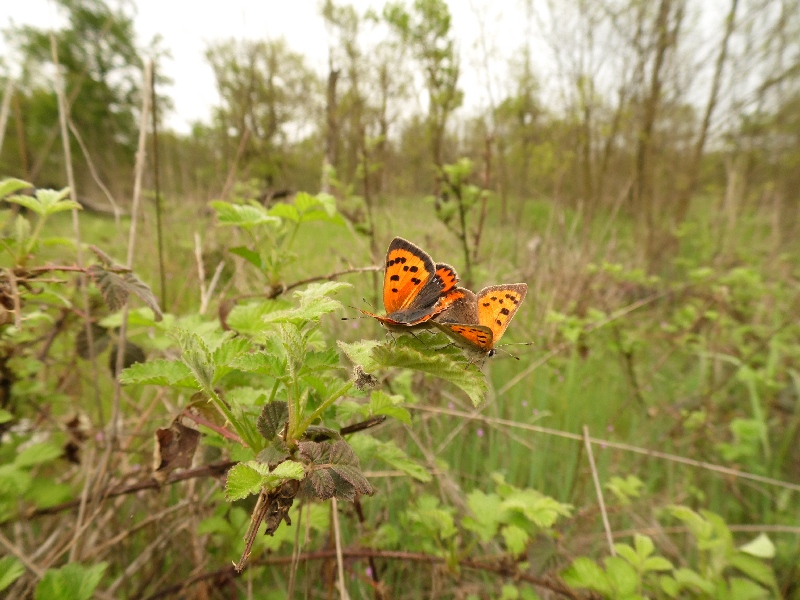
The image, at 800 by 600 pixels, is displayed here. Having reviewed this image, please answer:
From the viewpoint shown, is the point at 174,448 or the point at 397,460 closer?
the point at 174,448

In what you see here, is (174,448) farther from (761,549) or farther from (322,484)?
(761,549)

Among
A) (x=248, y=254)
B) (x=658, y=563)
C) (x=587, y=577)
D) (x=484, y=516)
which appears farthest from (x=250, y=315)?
(x=658, y=563)

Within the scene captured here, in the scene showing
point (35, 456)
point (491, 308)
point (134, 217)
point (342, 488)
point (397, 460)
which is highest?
point (134, 217)

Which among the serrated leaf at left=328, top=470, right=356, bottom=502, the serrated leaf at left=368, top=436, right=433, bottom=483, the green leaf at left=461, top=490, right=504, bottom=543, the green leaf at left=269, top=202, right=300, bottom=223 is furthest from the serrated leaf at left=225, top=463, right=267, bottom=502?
the green leaf at left=461, top=490, right=504, bottom=543

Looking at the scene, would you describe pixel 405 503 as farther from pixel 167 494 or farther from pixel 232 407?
pixel 232 407

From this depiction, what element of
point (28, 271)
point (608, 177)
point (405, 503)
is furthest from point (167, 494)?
point (608, 177)

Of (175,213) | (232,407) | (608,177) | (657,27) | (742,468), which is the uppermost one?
(657,27)

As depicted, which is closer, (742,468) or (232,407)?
(232,407)
